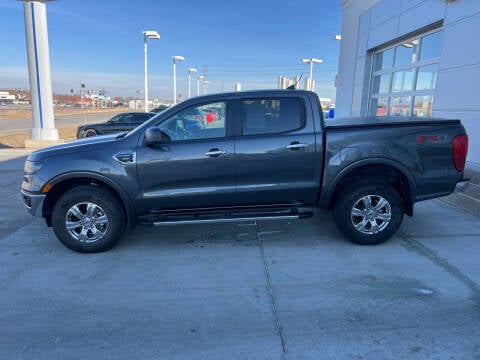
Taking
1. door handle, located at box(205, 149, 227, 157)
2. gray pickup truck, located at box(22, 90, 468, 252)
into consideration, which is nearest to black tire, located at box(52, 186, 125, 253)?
gray pickup truck, located at box(22, 90, 468, 252)

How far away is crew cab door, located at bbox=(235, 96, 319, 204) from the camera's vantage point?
415 cm

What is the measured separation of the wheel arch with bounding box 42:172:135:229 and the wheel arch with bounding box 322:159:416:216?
93.4 inches

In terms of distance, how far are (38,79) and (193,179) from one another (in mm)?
12705

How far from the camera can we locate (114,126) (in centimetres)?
1672

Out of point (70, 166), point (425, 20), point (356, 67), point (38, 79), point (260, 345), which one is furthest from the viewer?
point (38, 79)

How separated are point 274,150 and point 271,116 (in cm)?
44

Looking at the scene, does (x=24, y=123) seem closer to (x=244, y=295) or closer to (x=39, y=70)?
(x=39, y=70)

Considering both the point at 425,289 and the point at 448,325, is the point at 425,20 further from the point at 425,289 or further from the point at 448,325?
the point at 448,325

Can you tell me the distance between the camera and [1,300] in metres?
3.24

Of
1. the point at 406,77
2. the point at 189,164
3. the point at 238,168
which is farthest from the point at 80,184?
the point at 406,77

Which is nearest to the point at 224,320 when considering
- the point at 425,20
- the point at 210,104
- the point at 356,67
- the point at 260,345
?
the point at 260,345

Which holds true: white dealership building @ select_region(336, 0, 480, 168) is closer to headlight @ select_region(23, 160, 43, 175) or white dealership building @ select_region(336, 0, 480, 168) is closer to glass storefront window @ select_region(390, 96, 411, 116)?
glass storefront window @ select_region(390, 96, 411, 116)

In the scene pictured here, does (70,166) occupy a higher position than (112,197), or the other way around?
(70,166)

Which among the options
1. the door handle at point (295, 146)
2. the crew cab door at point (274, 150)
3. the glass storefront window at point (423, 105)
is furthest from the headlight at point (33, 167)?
the glass storefront window at point (423, 105)
